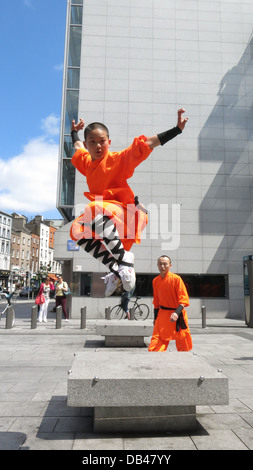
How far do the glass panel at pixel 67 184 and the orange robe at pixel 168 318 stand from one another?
13101 millimetres

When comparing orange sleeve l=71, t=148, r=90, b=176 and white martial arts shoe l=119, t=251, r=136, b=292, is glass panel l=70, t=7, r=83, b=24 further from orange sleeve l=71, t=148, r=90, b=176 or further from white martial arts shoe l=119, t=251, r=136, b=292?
white martial arts shoe l=119, t=251, r=136, b=292

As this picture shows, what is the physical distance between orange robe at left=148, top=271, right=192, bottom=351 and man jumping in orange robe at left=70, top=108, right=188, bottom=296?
6.01 feet

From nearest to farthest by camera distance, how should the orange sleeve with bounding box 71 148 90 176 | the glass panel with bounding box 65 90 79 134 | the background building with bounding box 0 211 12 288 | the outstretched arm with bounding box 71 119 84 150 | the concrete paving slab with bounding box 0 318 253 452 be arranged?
1. the concrete paving slab with bounding box 0 318 253 452
2. the orange sleeve with bounding box 71 148 90 176
3. the outstretched arm with bounding box 71 119 84 150
4. the glass panel with bounding box 65 90 79 134
5. the background building with bounding box 0 211 12 288

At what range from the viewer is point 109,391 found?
3.48 m

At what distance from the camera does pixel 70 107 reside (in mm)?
19109

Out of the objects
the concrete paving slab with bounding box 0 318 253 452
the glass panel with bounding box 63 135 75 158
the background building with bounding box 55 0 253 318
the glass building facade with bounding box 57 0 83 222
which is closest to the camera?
the concrete paving slab with bounding box 0 318 253 452

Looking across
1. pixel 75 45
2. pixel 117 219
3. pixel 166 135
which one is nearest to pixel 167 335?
pixel 117 219

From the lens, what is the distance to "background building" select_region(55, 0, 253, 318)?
57.1 ft

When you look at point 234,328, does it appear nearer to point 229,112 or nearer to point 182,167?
point 182,167

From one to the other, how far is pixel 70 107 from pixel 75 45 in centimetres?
376

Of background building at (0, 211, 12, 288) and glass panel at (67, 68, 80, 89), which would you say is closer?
glass panel at (67, 68, 80, 89)

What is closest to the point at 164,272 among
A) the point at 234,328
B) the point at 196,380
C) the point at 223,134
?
the point at 196,380

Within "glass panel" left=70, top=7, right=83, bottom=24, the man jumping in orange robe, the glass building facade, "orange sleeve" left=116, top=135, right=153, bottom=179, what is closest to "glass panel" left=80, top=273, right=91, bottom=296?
the glass building facade

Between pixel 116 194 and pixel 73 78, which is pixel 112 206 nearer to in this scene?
pixel 116 194
